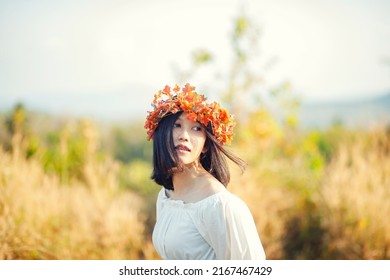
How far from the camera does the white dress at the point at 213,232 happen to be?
187 centimetres

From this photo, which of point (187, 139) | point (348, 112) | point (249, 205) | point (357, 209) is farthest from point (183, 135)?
point (348, 112)

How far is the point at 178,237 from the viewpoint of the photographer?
1942mm

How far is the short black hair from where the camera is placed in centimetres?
205

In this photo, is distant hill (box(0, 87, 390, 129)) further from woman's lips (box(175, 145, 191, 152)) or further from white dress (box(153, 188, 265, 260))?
white dress (box(153, 188, 265, 260))

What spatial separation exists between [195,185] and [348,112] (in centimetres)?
495

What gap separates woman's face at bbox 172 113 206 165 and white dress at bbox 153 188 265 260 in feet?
0.63

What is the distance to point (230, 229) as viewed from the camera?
1.86 m

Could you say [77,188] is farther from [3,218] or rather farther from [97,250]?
[3,218]

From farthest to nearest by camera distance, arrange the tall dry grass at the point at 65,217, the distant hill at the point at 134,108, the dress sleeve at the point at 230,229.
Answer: the distant hill at the point at 134,108
the tall dry grass at the point at 65,217
the dress sleeve at the point at 230,229

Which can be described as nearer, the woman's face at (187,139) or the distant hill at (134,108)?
the woman's face at (187,139)

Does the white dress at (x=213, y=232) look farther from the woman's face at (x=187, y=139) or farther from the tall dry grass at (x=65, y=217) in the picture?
the tall dry grass at (x=65, y=217)

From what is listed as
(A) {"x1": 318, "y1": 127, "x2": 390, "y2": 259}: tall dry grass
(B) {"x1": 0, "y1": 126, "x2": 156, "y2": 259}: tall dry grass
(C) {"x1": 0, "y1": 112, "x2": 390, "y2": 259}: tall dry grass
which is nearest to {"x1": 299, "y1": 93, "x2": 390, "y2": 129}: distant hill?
(C) {"x1": 0, "y1": 112, "x2": 390, "y2": 259}: tall dry grass

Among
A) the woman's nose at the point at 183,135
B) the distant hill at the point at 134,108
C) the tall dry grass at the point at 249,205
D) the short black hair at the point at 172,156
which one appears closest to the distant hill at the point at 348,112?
the distant hill at the point at 134,108

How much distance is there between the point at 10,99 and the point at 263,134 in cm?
232
